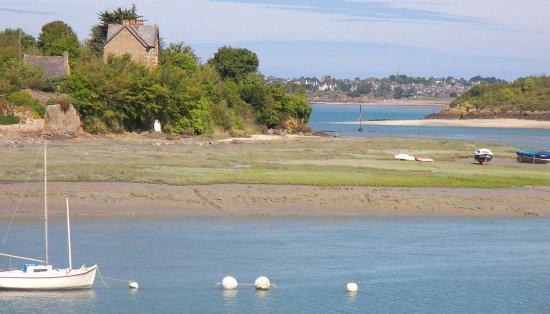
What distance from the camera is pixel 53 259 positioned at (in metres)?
28.2

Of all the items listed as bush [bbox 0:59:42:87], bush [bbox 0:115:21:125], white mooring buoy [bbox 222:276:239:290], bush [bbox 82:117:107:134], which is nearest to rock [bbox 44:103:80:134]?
bush [bbox 82:117:107:134]

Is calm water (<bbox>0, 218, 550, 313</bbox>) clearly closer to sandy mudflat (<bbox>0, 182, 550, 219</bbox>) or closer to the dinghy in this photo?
sandy mudflat (<bbox>0, 182, 550, 219</bbox>)

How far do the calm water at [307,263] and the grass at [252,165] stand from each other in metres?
5.88

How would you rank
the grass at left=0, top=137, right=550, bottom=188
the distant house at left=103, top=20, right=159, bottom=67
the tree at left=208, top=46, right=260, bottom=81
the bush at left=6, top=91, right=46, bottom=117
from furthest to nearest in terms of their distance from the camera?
the tree at left=208, top=46, right=260, bottom=81, the distant house at left=103, top=20, right=159, bottom=67, the bush at left=6, top=91, right=46, bottom=117, the grass at left=0, top=137, right=550, bottom=188

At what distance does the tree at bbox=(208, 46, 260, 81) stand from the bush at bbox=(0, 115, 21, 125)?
33.3 m

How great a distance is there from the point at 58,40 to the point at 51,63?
8.97 metres

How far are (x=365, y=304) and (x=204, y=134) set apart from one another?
45.1 m

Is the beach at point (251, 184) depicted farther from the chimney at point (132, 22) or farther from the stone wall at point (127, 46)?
the chimney at point (132, 22)

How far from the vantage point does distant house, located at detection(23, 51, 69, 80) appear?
70625 mm

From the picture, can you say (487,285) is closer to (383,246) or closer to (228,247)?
(383,246)

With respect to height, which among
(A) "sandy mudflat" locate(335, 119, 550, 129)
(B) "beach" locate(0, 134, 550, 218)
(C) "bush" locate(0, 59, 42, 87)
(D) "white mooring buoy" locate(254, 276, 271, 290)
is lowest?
(A) "sandy mudflat" locate(335, 119, 550, 129)

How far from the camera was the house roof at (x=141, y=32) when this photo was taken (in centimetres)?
7575

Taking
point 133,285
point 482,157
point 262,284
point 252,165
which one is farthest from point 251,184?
point 482,157

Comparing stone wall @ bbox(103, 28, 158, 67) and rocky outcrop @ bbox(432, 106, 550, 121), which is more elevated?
stone wall @ bbox(103, 28, 158, 67)
